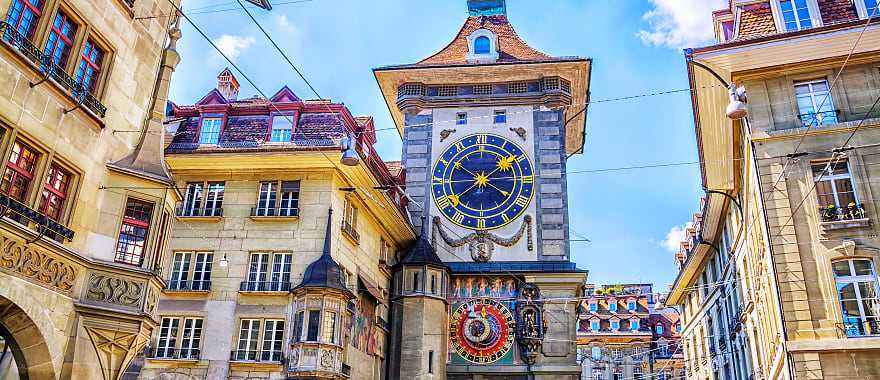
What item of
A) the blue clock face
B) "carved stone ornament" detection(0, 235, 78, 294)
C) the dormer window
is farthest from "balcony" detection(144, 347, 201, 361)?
the dormer window

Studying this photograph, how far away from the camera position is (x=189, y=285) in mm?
23578

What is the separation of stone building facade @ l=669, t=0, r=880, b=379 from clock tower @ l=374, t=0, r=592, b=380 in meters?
9.81

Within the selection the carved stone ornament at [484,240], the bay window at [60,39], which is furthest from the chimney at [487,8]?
the bay window at [60,39]

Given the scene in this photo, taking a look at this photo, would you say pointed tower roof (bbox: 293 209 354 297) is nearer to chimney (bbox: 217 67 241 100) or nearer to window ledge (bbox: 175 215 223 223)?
window ledge (bbox: 175 215 223 223)

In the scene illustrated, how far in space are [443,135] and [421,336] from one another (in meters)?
11.5

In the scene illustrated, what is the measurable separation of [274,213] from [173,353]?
5.54 meters

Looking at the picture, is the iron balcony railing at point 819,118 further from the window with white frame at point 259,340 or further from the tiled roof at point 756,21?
the window with white frame at point 259,340

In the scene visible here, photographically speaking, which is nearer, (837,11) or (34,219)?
(34,219)

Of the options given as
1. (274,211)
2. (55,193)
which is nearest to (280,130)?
(274,211)

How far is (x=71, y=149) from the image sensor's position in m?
14.1

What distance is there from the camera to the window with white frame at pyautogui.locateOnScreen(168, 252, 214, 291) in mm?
23547

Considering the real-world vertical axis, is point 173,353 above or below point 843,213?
below

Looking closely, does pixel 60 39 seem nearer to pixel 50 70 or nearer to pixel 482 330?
pixel 50 70

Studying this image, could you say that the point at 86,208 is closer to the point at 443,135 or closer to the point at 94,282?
the point at 94,282
